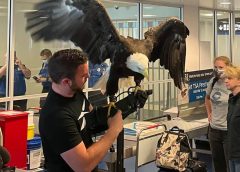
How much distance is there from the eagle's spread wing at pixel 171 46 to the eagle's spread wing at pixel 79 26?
1.26ft

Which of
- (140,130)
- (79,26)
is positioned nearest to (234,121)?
(140,130)

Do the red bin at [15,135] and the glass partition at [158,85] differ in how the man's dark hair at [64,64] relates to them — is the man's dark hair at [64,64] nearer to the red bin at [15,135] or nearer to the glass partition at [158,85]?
the red bin at [15,135]

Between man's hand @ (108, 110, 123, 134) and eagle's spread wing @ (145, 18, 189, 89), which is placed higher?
eagle's spread wing @ (145, 18, 189, 89)

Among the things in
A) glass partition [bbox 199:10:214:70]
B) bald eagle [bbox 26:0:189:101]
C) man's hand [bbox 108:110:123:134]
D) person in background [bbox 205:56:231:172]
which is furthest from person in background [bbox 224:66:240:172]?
glass partition [bbox 199:10:214:70]

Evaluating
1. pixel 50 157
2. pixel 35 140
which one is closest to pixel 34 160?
pixel 35 140

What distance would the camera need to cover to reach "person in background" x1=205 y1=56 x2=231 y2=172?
3.78 metres

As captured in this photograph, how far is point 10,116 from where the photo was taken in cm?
287

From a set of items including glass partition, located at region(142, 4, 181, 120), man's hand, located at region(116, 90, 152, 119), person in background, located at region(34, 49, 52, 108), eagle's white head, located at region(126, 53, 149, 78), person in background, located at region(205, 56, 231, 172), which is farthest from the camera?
glass partition, located at region(142, 4, 181, 120)

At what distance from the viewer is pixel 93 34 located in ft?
7.48

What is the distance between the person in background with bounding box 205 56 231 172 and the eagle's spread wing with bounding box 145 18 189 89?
1.25m

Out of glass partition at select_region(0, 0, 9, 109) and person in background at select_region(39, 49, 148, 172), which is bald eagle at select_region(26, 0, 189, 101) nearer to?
person in background at select_region(39, 49, 148, 172)

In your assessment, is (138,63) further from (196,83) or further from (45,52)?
(196,83)

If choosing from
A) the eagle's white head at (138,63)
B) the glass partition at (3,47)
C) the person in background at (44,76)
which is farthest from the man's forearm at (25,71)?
the eagle's white head at (138,63)

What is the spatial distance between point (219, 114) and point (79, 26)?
2022mm
